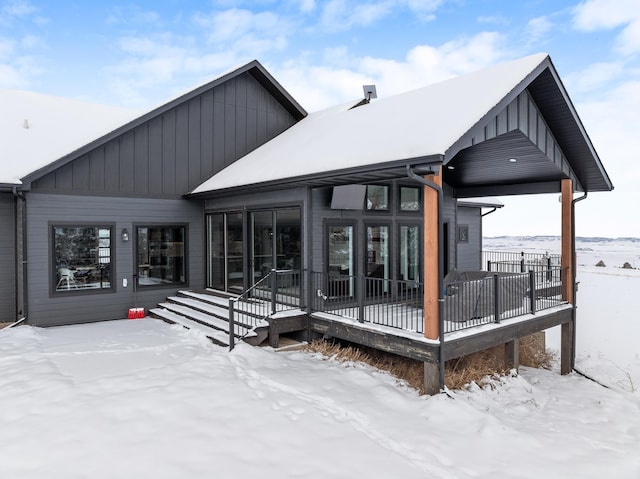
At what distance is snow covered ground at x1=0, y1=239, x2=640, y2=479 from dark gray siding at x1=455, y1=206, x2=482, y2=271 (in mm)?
7789

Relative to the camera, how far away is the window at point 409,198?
10508mm

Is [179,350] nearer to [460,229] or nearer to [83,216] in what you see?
[83,216]

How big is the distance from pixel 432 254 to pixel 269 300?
14.2ft

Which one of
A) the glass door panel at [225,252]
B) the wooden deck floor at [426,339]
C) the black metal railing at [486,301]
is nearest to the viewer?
the wooden deck floor at [426,339]

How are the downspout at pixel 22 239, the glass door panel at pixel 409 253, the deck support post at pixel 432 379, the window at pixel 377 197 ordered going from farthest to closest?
1. the glass door panel at pixel 409 253
2. the window at pixel 377 197
3. the downspout at pixel 22 239
4. the deck support post at pixel 432 379

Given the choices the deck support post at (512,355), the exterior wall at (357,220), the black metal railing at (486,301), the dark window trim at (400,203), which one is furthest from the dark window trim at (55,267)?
the deck support post at (512,355)

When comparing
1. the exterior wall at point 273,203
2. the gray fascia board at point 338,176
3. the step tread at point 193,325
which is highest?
the gray fascia board at point 338,176

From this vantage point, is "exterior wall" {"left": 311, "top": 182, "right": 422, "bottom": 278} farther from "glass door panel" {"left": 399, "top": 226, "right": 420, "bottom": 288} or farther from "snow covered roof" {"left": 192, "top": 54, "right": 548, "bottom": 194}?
"snow covered roof" {"left": 192, "top": 54, "right": 548, "bottom": 194}

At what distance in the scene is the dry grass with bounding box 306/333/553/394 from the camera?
279 inches

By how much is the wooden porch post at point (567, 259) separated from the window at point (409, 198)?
3.00 meters

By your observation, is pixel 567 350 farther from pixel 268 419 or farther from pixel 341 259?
pixel 268 419

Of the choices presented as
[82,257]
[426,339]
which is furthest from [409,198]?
[82,257]

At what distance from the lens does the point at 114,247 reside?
10.6 meters

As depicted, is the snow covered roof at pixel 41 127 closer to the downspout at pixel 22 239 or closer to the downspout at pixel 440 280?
the downspout at pixel 22 239
